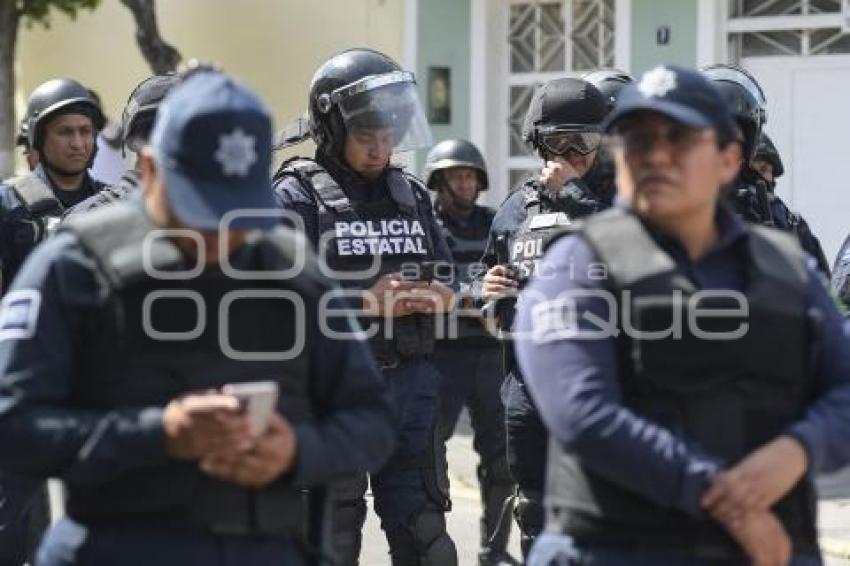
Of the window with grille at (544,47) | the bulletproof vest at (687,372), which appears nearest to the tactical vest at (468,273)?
the bulletproof vest at (687,372)

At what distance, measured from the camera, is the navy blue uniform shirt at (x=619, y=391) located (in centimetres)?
358

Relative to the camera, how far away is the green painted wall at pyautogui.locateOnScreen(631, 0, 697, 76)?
1322cm

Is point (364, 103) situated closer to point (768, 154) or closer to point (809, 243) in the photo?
point (768, 154)

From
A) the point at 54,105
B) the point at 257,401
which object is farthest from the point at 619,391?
the point at 54,105

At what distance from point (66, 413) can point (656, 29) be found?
33.7 feet

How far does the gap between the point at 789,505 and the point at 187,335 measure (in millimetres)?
1208

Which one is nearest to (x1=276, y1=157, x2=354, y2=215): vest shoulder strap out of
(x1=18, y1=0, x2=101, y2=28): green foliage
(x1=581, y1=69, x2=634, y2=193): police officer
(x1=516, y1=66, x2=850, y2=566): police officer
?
(x1=581, y1=69, x2=634, y2=193): police officer

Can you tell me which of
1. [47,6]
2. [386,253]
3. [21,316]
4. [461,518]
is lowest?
[461,518]

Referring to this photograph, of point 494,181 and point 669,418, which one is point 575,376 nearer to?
point 669,418

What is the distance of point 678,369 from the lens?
12.1ft

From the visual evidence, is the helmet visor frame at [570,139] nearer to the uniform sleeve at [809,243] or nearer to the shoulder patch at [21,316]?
the uniform sleeve at [809,243]

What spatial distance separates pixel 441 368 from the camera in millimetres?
8953

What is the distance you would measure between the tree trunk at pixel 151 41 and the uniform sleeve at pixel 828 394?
1151 cm

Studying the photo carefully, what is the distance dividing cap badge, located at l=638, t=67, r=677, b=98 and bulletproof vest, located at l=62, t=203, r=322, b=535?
2.49ft
